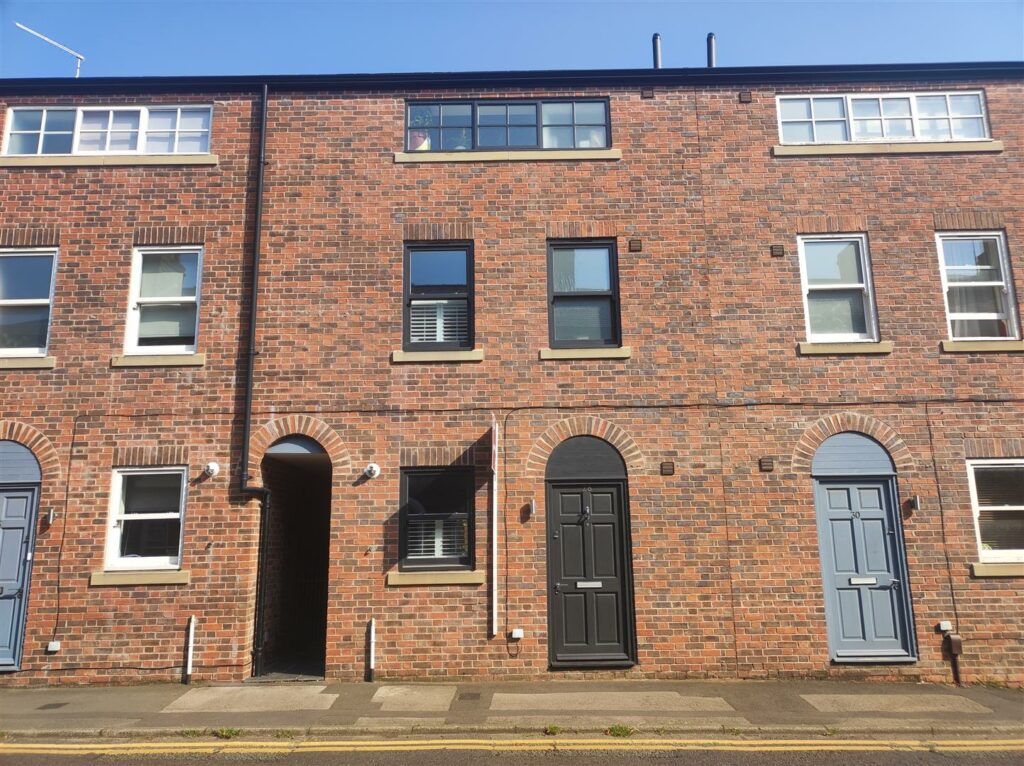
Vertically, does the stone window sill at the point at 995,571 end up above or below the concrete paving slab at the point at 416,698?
above

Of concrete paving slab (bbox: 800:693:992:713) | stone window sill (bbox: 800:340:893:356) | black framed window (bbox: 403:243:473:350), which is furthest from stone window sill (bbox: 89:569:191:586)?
stone window sill (bbox: 800:340:893:356)

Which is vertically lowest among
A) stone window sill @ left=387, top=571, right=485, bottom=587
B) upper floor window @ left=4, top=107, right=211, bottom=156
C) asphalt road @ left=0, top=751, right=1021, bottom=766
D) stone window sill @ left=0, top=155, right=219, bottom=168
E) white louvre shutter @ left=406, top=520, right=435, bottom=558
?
asphalt road @ left=0, top=751, right=1021, bottom=766

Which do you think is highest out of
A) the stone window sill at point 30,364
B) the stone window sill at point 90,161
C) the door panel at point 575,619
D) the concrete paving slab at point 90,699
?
the stone window sill at point 90,161

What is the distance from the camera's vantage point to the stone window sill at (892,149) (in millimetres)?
10656

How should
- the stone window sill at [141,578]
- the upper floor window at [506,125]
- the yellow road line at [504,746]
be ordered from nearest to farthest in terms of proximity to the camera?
the yellow road line at [504,746] < the stone window sill at [141,578] < the upper floor window at [506,125]

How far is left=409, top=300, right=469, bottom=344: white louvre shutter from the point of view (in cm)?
1030

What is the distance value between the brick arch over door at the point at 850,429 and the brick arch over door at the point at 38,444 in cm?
999

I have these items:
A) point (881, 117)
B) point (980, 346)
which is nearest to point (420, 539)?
point (980, 346)

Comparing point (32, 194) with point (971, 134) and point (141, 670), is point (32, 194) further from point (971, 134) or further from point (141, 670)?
point (971, 134)

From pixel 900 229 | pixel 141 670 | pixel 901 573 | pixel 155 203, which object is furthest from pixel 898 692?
pixel 155 203

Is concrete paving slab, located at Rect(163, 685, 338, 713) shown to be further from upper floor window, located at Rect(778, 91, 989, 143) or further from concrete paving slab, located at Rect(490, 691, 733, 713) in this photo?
upper floor window, located at Rect(778, 91, 989, 143)

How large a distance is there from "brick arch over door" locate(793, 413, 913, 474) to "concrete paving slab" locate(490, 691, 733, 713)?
11.2 ft

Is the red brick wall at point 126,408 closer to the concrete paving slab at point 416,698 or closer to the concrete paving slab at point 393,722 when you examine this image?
the concrete paving slab at point 416,698

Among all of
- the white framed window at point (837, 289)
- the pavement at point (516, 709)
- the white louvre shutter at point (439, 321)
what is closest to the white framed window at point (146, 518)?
the pavement at point (516, 709)
